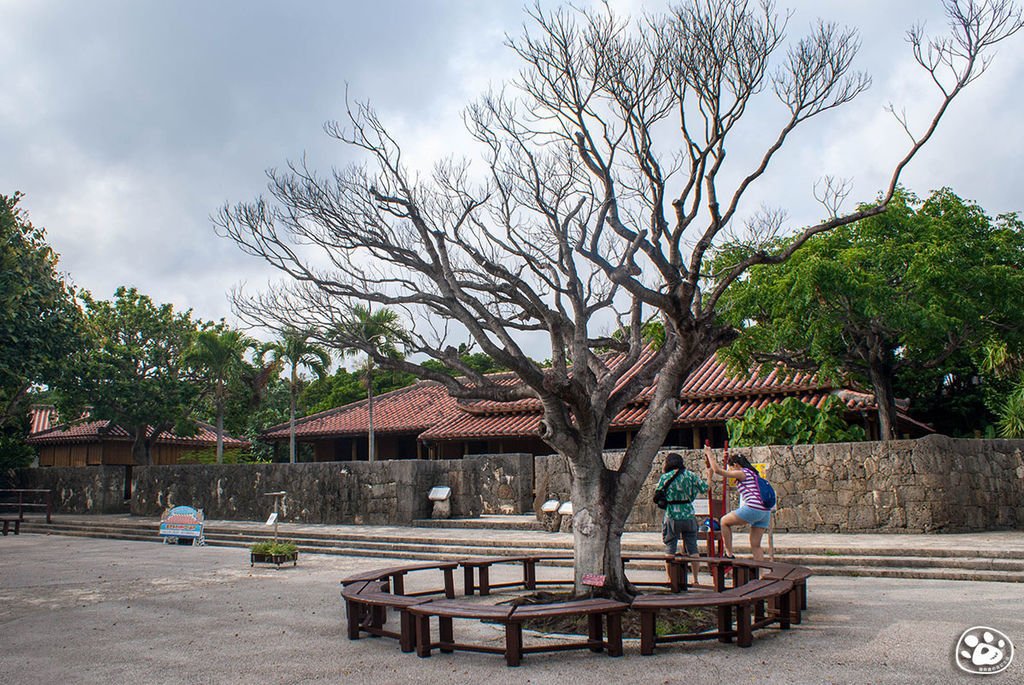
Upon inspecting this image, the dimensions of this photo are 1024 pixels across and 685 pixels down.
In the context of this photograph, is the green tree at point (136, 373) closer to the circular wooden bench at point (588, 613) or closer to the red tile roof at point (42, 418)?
the red tile roof at point (42, 418)

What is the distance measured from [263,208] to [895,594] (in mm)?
8487

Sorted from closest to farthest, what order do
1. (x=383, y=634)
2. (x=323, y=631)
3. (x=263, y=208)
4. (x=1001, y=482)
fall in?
1. (x=383, y=634)
2. (x=323, y=631)
3. (x=263, y=208)
4. (x=1001, y=482)

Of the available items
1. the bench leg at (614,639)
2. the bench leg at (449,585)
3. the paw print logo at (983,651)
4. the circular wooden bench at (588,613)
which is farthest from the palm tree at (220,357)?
the paw print logo at (983,651)

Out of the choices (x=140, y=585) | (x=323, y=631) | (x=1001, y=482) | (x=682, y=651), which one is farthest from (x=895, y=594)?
(x=140, y=585)

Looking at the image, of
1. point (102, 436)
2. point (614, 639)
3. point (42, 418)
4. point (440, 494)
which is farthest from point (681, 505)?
point (42, 418)

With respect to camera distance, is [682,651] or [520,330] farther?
[520,330]

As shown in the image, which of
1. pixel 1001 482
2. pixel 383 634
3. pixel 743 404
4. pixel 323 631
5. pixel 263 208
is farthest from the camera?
pixel 743 404

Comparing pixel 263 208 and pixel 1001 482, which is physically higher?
pixel 263 208

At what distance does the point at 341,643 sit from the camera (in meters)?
6.81

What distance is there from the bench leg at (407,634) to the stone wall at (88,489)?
78.0 feet

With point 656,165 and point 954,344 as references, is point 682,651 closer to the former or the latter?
point 656,165

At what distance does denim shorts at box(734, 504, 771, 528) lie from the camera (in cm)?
849

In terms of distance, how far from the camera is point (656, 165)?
26.7 feet

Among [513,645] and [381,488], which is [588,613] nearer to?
[513,645]
